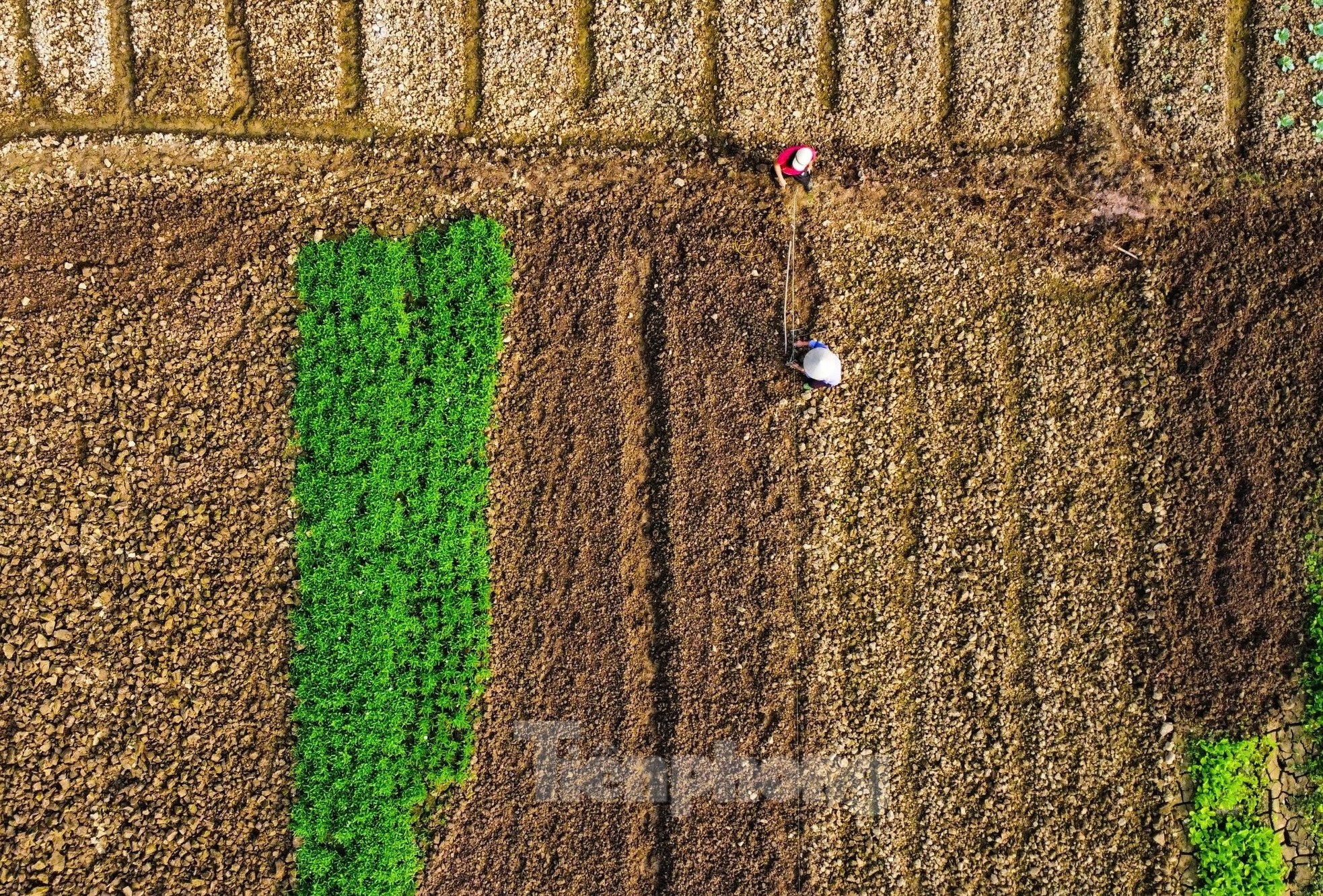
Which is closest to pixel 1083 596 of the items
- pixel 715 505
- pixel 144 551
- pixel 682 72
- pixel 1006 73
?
pixel 715 505

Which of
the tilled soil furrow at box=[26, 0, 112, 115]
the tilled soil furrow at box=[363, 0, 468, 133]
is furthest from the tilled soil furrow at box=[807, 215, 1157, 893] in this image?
the tilled soil furrow at box=[26, 0, 112, 115]

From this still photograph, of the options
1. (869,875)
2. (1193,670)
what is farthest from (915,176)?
(869,875)

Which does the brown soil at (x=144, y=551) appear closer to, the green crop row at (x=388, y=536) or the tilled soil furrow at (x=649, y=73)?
the green crop row at (x=388, y=536)

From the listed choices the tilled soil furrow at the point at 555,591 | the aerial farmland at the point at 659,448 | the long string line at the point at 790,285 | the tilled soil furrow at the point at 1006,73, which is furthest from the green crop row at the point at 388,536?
the tilled soil furrow at the point at 1006,73

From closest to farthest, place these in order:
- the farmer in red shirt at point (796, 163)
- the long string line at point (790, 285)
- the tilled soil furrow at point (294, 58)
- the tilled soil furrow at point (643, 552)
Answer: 1. the farmer in red shirt at point (796, 163)
2. the tilled soil furrow at point (643, 552)
3. the long string line at point (790, 285)
4. the tilled soil furrow at point (294, 58)

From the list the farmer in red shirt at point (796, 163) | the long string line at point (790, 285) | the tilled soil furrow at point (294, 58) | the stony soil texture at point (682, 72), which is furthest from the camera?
the tilled soil furrow at point (294, 58)

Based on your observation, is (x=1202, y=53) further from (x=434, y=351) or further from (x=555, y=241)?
(x=434, y=351)
